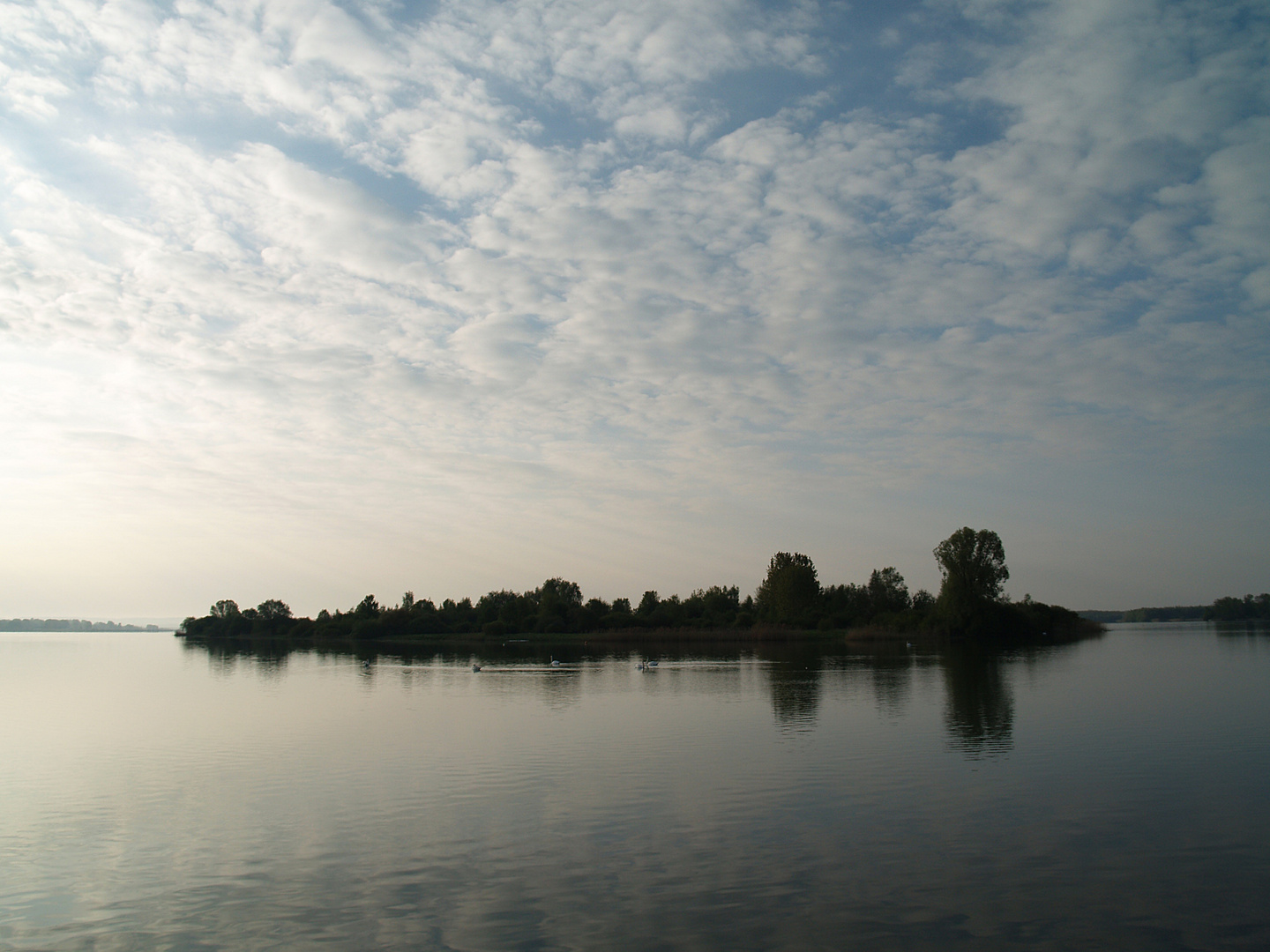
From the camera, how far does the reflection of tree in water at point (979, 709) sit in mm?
22281

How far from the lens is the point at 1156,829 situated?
13898 millimetres

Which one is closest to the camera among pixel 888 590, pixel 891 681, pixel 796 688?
pixel 796 688

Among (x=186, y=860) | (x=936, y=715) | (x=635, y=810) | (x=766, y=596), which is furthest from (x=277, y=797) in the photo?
(x=766, y=596)

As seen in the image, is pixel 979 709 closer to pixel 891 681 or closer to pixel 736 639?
pixel 891 681

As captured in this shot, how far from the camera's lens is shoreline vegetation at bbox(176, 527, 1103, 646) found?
93.0 metres

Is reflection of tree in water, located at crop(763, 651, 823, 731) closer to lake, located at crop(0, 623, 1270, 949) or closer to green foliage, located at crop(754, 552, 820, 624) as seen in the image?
lake, located at crop(0, 623, 1270, 949)

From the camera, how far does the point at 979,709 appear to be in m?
29.8

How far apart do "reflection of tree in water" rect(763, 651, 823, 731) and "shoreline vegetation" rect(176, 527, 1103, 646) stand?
35151mm

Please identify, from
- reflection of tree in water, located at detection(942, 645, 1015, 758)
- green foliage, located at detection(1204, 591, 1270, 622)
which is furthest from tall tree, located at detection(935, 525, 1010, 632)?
green foliage, located at detection(1204, 591, 1270, 622)

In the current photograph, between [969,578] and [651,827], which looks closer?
[651,827]

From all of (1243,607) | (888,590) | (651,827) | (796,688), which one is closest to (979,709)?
(796,688)

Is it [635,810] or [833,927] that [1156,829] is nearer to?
[833,927]

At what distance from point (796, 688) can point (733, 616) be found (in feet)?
283

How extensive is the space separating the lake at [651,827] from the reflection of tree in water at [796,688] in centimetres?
38
